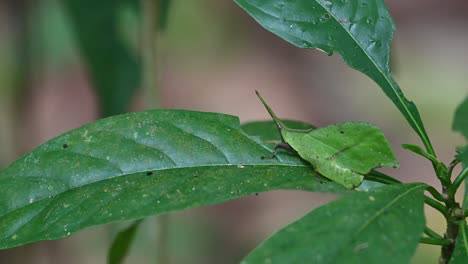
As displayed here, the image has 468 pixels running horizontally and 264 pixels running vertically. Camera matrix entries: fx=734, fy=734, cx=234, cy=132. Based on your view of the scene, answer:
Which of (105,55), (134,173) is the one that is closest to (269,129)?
(134,173)

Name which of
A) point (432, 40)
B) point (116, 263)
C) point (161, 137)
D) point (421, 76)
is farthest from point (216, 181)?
point (432, 40)

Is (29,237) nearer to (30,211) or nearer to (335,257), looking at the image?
(30,211)

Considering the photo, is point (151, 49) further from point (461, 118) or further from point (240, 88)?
point (240, 88)

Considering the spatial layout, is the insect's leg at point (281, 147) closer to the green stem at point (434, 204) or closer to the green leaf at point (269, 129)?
the green leaf at point (269, 129)

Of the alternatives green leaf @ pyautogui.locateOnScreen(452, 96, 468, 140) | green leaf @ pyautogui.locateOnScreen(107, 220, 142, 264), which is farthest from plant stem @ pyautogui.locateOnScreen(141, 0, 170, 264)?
green leaf @ pyautogui.locateOnScreen(452, 96, 468, 140)

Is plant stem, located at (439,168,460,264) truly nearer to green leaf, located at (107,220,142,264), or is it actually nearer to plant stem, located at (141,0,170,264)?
green leaf, located at (107,220,142,264)

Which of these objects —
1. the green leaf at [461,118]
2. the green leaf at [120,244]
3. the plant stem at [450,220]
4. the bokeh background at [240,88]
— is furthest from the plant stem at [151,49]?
the bokeh background at [240,88]
